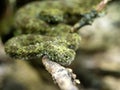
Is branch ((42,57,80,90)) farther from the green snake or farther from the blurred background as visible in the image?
the blurred background

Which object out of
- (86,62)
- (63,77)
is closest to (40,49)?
(63,77)

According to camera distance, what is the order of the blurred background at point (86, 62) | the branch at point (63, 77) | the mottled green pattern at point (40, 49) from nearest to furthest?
the branch at point (63, 77) → the mottled green pattern at point (40, 49) → the blurred background at point (86, 62)

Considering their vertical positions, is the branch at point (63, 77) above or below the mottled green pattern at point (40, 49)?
below

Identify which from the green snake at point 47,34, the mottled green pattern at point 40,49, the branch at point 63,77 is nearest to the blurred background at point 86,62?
the green snake at point 47,34

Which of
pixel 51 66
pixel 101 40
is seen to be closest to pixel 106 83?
pixel 101 40

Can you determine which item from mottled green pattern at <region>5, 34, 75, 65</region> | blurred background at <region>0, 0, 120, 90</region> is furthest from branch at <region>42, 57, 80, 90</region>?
blurred background at <region>0, 0, 120, 90</region>

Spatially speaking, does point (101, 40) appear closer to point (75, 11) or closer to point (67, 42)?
point (75, 11)

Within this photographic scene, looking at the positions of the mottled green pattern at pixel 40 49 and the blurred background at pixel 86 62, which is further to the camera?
the blurred background at pixel 86 62

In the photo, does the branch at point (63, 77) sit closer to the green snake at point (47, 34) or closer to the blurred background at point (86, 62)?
the green snake at point (47, 34)
